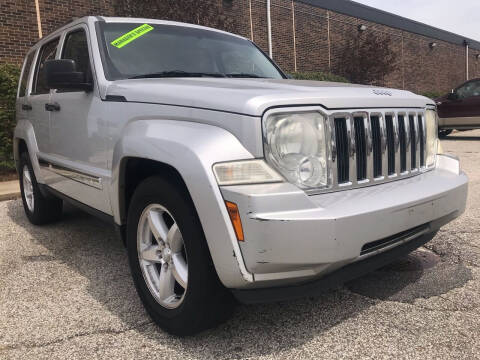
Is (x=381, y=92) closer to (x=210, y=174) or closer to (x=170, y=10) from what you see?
(x=210, y=174)

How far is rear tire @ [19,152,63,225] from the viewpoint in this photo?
4426mm

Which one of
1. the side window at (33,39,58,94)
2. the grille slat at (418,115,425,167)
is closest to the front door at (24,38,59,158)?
the side window at (33,39,58,94)

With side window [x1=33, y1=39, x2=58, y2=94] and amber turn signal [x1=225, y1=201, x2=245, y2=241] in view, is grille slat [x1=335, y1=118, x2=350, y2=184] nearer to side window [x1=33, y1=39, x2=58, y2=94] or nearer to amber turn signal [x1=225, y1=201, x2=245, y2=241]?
amber turn signal [x1=225, y1=201, x2=245, y2=241]

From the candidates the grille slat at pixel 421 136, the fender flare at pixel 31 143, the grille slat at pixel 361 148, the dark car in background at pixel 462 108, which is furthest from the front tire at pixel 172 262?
the dark car in background at pixel 462 108

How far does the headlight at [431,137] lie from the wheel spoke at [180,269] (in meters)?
1.64

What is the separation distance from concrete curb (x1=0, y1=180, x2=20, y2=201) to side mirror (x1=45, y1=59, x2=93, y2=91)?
4.13 metres

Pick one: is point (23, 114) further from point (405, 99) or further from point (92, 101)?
point (405, 99)

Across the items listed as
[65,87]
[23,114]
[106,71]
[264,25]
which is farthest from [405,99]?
[264,25]

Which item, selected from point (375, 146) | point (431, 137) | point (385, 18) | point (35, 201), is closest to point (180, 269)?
point (375, 146)

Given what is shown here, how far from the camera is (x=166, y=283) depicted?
2.28m

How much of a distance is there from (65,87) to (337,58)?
56.2 ft

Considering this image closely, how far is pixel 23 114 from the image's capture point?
454cm

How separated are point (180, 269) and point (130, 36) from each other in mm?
1859

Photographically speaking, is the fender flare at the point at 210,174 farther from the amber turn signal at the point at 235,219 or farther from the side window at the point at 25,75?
the side window at the point at 25,75
